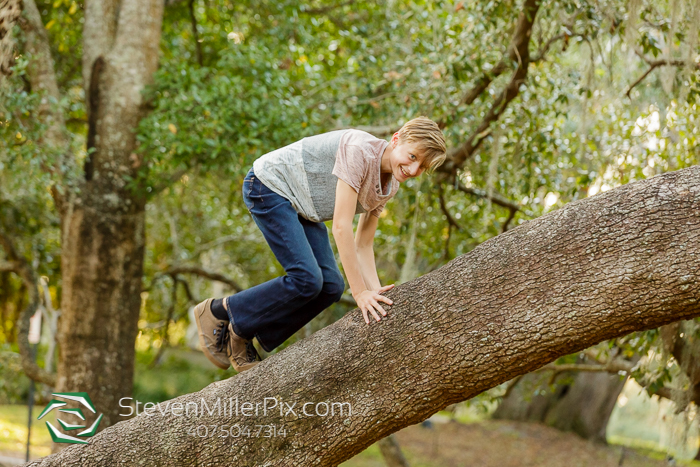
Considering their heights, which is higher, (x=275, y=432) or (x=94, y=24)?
(x=94, y=24)

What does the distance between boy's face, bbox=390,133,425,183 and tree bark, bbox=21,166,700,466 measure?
0.40 meters

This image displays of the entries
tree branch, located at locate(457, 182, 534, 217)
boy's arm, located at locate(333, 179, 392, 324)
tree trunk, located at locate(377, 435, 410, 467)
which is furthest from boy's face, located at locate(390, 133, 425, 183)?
tree trunk, located at locate(377, 435, 410, 467)

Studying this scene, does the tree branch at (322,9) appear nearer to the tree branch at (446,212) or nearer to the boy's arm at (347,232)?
the tree branch at (446,212)

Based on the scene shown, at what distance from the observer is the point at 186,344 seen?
12.0 m

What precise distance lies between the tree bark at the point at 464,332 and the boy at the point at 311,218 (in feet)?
0.89

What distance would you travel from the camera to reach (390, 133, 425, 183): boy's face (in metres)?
2.28

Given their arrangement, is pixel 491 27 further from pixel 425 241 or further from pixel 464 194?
pixel 425 241

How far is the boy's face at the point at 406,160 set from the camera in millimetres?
2275

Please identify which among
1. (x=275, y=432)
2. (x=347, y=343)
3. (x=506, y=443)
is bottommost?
(x=506, y=443)

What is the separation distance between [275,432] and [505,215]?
12.4 ft

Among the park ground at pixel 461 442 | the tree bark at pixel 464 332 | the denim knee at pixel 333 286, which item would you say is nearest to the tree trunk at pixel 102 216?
the park ground at pixel 461 442

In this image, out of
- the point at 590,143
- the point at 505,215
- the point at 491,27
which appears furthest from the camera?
the point at 505,215

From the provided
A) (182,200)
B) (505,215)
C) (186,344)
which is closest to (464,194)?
(505,215)

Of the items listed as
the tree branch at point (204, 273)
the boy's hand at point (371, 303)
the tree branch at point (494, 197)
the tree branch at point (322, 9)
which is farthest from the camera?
the tree branch at point (322, 9)
